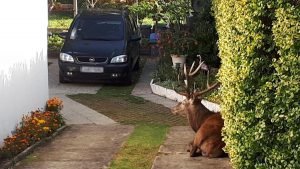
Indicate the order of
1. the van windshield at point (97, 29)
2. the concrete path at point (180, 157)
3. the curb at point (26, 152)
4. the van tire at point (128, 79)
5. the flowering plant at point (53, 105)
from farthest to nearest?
the van windshield at point (97, 29)
the van tire at point (128, 79)
the flowering plant at point (53, 105)
the curb at point (26, 152)
the concrete path at point (180, 157)

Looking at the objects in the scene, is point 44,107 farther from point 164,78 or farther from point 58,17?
point 58,17

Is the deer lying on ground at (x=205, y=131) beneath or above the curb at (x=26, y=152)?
above

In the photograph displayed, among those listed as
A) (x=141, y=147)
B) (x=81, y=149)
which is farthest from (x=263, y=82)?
(x=81, y=149)

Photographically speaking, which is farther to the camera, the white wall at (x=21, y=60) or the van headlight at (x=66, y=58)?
the van headlight at (x=66, y=58)

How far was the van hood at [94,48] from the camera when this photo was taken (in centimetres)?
1527

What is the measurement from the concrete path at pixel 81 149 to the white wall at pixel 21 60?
0.71m

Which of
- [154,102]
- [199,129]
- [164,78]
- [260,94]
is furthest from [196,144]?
[164,78]

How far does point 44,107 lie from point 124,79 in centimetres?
457

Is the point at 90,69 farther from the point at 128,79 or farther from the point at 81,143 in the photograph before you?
the point at 81,143

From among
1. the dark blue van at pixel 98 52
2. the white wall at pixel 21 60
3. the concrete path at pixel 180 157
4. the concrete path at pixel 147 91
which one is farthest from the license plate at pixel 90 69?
the concrete path at pixel 180 157

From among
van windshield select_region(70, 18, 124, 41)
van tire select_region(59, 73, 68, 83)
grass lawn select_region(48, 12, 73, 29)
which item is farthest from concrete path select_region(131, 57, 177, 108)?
grass lawn select_region(48, 12, 73, 29)

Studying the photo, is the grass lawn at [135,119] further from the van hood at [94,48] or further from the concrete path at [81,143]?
the van hood at [94,48]

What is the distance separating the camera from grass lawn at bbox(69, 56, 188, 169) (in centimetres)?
846

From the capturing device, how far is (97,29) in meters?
16.4
